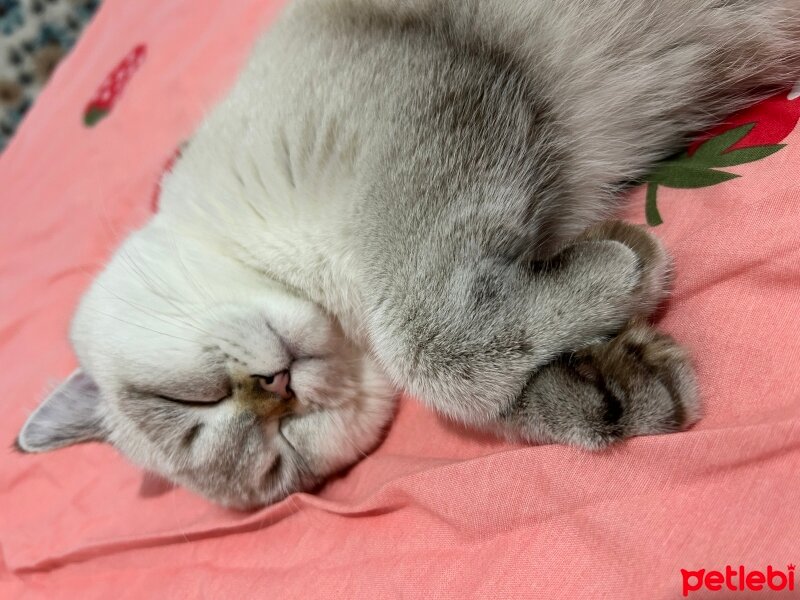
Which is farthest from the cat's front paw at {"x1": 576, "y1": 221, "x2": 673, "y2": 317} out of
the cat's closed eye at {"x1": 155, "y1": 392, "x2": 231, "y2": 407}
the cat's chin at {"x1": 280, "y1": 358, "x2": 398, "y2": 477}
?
the cat's closed eye at {"x1": 155, "y1": 392, "x2": 231, "y2": 407}

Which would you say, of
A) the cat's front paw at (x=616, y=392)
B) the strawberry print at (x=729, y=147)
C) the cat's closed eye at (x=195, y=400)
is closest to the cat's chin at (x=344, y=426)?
the cat's closed eye at (x=195, y=400)

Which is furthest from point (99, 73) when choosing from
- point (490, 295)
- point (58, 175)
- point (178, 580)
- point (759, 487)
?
point (759, 487)

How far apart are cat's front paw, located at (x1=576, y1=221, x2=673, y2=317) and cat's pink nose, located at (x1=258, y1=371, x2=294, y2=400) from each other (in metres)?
0.53

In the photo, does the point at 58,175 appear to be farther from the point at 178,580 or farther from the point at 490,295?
the point at 490,295

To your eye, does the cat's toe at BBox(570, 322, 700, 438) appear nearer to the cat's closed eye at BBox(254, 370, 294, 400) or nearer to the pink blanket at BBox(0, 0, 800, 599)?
the pink blanket at BBox(0, 0, 800, 599)

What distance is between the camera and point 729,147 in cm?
102

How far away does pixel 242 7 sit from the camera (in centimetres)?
183

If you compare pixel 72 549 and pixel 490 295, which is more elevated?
pixel 490 295

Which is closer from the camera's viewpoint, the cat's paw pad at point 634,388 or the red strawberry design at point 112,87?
the cat's paw pad at point 634,388

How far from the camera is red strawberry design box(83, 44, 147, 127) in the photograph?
1993 mm

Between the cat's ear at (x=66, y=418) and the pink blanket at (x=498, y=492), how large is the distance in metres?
0.17

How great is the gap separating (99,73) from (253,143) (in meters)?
1.41

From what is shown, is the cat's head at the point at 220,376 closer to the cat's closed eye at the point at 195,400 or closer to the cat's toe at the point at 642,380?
the cat's closed eye at the point at 195,400

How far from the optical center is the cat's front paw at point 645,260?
2.92 feet
